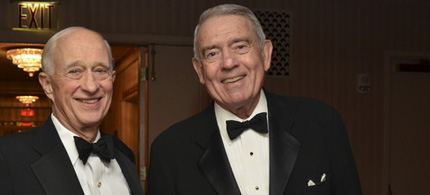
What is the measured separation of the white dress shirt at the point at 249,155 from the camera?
6.85 feet

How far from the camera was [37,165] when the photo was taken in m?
1.94

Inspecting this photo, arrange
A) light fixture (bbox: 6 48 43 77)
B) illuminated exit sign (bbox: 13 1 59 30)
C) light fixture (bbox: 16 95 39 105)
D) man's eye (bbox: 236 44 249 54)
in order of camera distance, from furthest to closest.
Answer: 1. light fixture (bbox: 16 95 39 105)
2. light fixture (bbox: 6 48 43 77)
3. illuminated exit sign (bbox: 13 1 59 30)
4. man's eye (bbox: 236 44 249 54)

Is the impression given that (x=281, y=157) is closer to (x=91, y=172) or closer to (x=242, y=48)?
(x=242, y=48)

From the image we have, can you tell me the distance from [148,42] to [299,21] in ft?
4.39

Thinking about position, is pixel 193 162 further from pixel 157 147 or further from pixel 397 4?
pixel 397 4

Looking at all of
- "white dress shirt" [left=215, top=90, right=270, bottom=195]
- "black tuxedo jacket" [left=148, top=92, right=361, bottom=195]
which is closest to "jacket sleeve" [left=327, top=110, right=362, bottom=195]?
"black tuxedo jacket" [left=148, top=92, right=361, bottom=195]

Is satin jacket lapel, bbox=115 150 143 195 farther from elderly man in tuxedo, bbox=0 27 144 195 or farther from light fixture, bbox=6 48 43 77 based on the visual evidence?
light fixture, bbox=6 48 43 77

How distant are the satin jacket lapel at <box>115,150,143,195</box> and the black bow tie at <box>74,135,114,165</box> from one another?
12 centimetres

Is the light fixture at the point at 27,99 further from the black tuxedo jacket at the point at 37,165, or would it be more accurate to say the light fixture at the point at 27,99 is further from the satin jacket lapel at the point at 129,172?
the black tuxedo jacket at the point at 37,165

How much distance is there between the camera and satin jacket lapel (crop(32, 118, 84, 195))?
6.34 feet

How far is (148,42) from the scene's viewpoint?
15.0 feet

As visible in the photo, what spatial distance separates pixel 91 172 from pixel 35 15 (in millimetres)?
2648

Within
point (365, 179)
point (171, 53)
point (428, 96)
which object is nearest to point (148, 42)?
point (171, 53)

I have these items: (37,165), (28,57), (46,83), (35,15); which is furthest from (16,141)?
(28,57)
